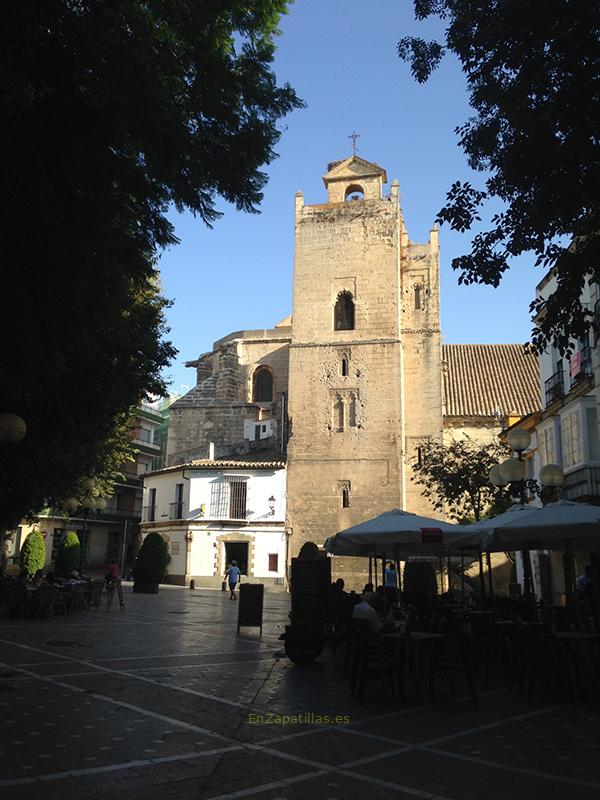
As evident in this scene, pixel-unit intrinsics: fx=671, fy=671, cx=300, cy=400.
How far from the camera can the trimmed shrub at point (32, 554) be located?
29.2 metres

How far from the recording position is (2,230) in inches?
250

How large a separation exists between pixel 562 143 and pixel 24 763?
7502 millimetres

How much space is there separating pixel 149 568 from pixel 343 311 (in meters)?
17.0

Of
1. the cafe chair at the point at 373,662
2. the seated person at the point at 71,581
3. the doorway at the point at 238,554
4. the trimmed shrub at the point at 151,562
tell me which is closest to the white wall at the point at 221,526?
the doorway at the point at 238,554

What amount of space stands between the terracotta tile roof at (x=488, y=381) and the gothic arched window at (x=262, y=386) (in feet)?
35.3

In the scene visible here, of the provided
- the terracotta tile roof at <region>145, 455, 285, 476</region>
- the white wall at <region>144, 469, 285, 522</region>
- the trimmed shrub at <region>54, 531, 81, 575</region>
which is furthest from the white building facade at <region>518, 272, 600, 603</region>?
the trimmed shrub at <region>54, 531, 81, 575</region>

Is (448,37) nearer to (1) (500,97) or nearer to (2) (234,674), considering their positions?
(1) (500,97)

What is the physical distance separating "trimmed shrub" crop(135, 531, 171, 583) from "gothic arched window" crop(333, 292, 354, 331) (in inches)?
591

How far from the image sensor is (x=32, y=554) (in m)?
29.7

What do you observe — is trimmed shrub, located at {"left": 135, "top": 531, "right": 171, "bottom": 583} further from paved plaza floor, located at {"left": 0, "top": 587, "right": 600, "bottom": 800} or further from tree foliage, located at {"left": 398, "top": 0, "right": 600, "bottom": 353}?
tree foliage, located at {"left": 398, "top": 0, "right": 600, "bottom": 353}

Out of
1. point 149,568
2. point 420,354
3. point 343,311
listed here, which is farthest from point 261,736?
point 343,311

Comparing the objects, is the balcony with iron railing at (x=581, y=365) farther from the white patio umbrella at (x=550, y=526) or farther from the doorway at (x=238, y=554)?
the doorway at (x=238, y=554)

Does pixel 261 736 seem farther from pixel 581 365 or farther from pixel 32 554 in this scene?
pixel 32 554

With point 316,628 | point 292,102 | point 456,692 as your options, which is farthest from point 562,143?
point 316,628
